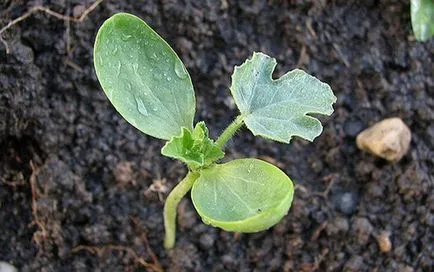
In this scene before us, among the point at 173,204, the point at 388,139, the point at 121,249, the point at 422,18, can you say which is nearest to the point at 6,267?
the point at 121,249

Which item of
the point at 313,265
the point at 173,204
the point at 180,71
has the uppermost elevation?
the point at 180,71

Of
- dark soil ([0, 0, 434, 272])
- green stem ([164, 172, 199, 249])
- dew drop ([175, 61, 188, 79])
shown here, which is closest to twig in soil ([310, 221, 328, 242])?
dark soil ([0, 0, 434, 272])

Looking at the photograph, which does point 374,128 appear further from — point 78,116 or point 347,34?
point 78,116

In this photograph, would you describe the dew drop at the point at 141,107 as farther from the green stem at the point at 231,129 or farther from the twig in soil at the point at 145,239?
the twig in soil at the point at 145,239

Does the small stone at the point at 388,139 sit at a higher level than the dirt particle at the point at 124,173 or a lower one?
higher

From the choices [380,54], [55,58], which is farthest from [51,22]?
[380,54]

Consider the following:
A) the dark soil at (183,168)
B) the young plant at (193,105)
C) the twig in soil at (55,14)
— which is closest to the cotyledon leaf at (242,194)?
the young plant at (193,105)

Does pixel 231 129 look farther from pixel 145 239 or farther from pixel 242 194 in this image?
pixel 145 239
